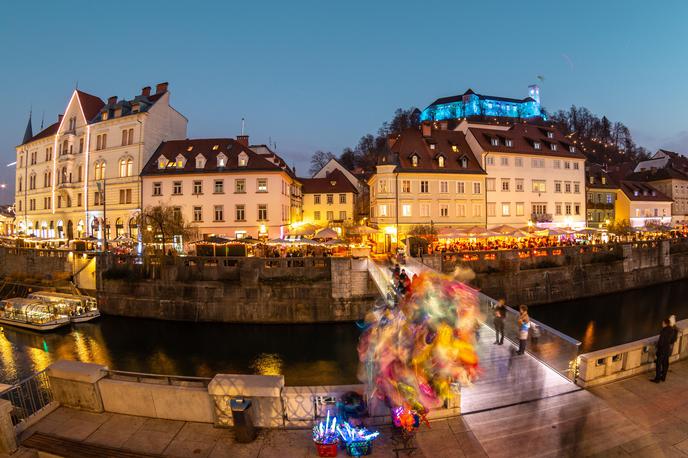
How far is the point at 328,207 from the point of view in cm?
5278

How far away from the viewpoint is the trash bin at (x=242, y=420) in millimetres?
6844

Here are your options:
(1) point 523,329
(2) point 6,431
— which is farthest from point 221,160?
(1) point 523,329

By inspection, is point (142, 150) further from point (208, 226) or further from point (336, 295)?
point (336, 295)

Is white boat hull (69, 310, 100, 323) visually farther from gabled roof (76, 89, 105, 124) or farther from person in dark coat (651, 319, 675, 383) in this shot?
gabled roof (76, 89, 105, 124)

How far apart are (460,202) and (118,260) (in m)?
34.3

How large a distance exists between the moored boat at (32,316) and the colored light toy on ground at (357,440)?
2755 cm

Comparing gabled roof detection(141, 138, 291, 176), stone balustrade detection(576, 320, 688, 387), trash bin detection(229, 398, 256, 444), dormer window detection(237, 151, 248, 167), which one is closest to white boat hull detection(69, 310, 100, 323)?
A: gabled roof detection(141, 138, 291, 176)

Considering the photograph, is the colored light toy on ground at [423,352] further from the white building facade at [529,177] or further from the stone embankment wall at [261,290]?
the white building facade at [529,177]

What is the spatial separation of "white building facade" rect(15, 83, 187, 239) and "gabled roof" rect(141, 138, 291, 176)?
1873mm

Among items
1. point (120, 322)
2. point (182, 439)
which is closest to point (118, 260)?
point (120, 322)

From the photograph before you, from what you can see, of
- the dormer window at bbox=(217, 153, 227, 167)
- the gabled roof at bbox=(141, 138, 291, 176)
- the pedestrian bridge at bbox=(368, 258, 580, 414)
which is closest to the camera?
the pedestrian bridge at bbox=(368, 258, 580, 414)

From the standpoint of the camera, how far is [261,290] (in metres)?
25.7

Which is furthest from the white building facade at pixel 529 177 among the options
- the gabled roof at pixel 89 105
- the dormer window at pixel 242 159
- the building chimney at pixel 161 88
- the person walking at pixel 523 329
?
the gabled roof at pixel 89 105

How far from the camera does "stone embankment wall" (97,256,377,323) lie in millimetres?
25344
